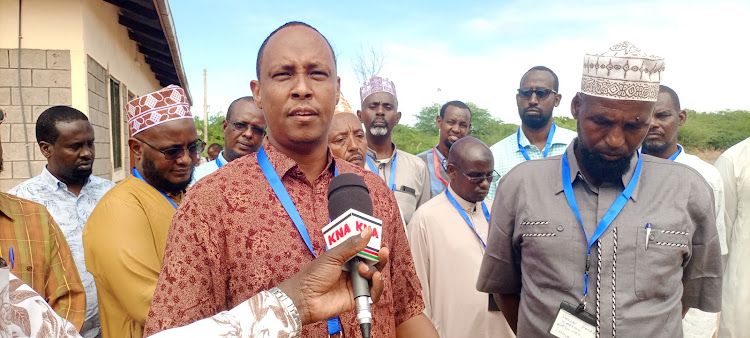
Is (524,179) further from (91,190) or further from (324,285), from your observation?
(91,190)

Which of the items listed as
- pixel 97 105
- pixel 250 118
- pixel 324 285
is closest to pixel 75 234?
pixel 250 118

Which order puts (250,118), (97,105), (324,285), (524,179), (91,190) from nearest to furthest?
(324,285) < (524,179) < (91,190) < (250,118) < (97,105)

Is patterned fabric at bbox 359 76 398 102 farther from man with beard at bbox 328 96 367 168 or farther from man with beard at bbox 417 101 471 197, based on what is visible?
man with beard at bbox 328 96 367 168

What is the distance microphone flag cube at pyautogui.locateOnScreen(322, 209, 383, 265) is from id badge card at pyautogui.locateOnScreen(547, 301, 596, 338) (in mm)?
1404

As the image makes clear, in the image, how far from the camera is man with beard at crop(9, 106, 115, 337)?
3881mm

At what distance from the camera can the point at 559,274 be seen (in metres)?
2.59

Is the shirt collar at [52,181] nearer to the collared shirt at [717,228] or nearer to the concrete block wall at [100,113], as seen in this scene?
the concrete block wall at [100,113]

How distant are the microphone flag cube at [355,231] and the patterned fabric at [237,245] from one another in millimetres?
279

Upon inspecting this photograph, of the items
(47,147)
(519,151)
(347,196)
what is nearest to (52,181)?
(47,147)

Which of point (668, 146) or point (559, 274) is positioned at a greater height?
point (668, 146)

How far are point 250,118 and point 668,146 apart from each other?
374 centimetres

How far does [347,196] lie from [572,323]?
1492 millimetres

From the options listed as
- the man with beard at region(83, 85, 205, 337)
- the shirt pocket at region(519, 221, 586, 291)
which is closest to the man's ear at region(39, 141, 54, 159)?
the man with beard at region(83, 85, 205, 337)

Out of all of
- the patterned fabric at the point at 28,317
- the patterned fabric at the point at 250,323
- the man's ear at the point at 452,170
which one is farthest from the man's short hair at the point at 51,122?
the patterned fabric at the point at 250,323
